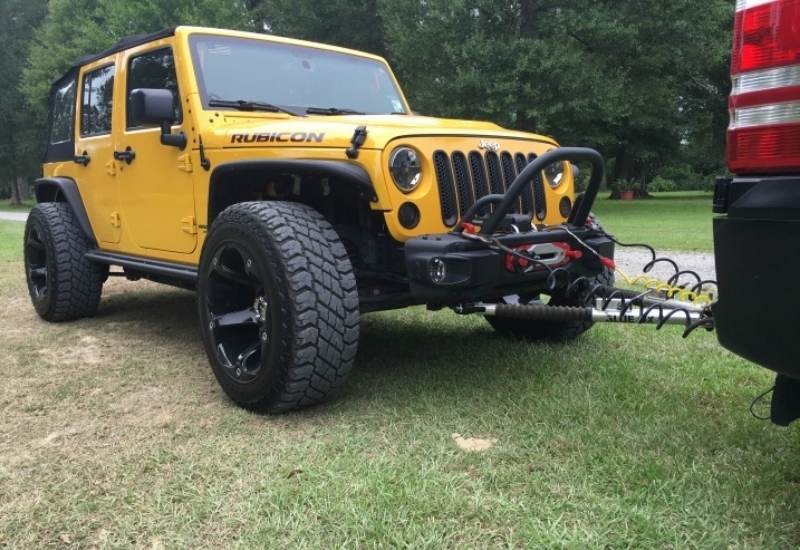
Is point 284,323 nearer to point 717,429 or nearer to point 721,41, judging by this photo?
point 717,429

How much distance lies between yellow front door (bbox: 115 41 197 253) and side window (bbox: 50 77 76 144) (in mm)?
1120

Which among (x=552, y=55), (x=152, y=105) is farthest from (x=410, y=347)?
(x=552, y=55)

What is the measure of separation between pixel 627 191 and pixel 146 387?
3387 cm

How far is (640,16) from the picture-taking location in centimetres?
2067

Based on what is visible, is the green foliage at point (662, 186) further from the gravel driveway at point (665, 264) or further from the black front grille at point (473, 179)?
the black front grille at point (473, 179)

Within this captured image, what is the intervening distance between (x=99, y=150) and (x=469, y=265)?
3279 millimetres

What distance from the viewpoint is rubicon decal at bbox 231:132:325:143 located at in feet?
10.3

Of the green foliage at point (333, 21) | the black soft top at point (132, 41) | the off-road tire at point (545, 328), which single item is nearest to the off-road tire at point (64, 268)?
the black soft top at point (132, 41)

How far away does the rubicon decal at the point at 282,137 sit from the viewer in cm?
315

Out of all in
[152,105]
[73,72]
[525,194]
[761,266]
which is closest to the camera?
[761,266]

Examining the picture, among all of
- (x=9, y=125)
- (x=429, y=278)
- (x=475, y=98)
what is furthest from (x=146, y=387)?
(x=9, y=125)

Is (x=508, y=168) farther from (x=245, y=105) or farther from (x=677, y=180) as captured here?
(x=677, y=180)

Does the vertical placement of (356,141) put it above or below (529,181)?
above

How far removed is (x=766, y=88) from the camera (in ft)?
5.50
